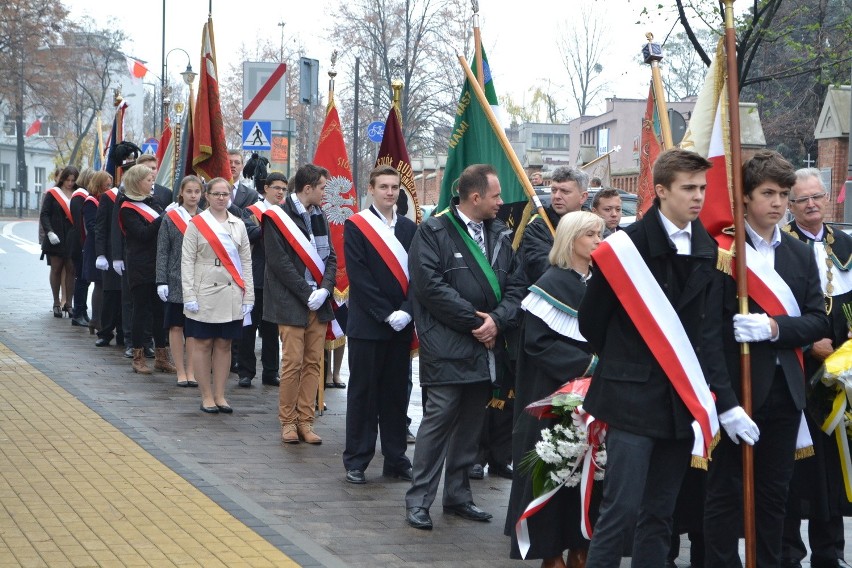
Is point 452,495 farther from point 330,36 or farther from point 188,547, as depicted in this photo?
point 330,36

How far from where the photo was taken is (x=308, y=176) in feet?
31.7

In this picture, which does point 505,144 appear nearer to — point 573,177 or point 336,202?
point 573,177

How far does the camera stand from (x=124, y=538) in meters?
6.50

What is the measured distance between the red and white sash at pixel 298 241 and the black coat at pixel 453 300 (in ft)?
7.71

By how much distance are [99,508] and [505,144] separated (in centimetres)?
345

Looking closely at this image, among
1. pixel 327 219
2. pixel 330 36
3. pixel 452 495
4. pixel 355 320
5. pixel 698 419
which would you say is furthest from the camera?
pixel 330 36

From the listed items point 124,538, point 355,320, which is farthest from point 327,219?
point 124,538

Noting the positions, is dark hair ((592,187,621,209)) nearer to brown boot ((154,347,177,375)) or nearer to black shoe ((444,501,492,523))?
black shoe ((444,501,492,523))

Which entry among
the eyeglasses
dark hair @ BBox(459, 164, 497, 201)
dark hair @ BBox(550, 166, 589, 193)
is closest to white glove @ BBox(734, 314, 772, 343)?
the eyeglasses

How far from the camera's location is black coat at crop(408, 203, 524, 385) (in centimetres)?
705

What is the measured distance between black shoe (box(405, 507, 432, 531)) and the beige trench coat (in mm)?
3827

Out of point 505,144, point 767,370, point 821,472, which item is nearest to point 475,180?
point 505,144

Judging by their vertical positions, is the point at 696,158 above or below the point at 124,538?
above

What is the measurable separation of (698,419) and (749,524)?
0.83m
